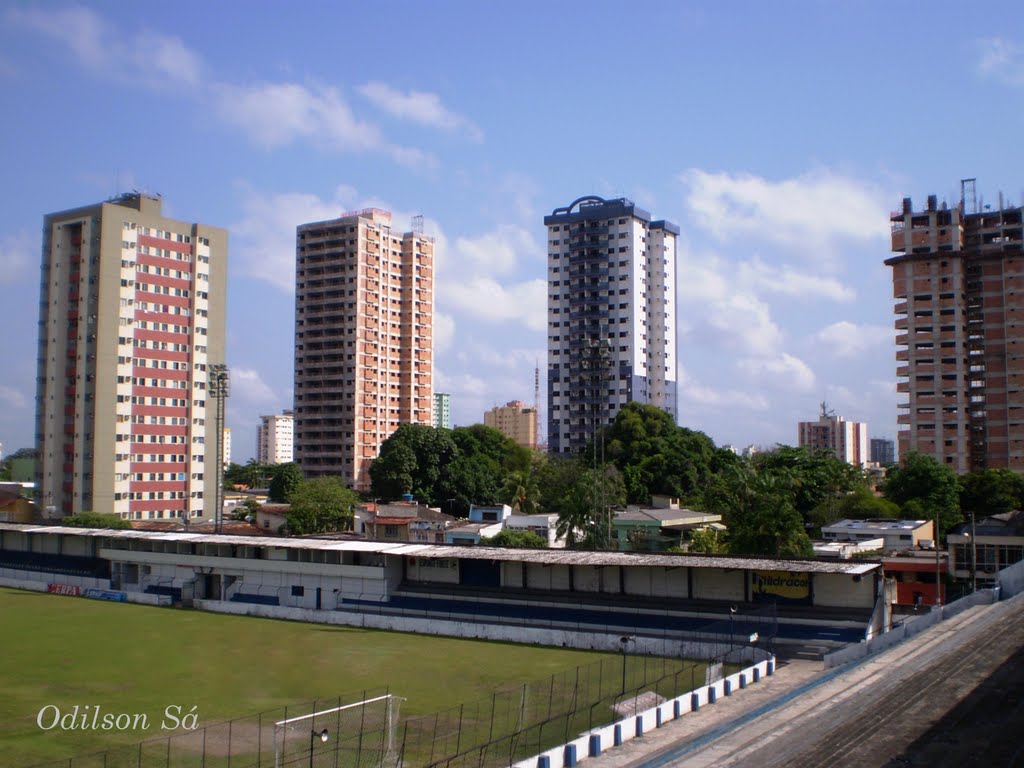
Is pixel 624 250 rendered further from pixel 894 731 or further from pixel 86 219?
pixel 894 731

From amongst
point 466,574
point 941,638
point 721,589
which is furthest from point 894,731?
point 466,574

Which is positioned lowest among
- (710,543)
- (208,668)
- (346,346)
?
(208,668)

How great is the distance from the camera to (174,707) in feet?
111

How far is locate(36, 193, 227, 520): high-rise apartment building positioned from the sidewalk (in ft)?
264

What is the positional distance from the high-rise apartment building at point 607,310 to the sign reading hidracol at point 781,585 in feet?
329

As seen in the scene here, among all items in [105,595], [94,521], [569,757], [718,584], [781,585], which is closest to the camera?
[569,757]

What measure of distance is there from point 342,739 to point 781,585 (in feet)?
Result: 88.1

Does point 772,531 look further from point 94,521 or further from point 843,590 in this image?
point 94,521

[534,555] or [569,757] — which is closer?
[569,757]

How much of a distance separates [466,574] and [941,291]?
7937 centimetres

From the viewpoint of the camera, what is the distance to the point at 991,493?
85.5 metres

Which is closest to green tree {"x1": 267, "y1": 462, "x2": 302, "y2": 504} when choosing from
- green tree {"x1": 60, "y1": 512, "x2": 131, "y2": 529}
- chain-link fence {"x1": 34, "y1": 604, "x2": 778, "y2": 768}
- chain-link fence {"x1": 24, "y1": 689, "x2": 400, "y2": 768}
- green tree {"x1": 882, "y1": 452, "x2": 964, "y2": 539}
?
green tree {"x1": 60, "y1": 512, "x2": 131, "y2": 529}

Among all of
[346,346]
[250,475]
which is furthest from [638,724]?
[250,475]

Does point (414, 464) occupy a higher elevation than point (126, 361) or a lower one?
lower
